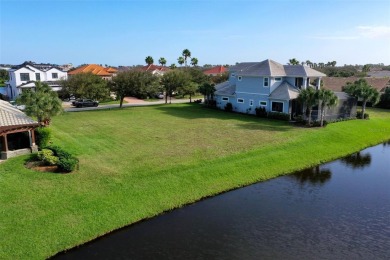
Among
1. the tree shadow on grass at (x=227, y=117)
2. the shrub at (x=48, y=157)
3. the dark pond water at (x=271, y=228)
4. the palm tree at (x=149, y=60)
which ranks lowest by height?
the dark pond water at (x=271, y=228)

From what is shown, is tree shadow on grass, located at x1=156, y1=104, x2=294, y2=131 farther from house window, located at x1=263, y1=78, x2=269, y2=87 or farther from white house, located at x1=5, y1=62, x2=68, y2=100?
white house, located at x1=5, y1=62, x2=68, y2=100

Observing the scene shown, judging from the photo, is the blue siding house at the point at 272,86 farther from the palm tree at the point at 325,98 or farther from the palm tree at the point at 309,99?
the palm tree at the point at 325,98

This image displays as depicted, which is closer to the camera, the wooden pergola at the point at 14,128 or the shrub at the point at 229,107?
the wooden pergola at the point at 14,128

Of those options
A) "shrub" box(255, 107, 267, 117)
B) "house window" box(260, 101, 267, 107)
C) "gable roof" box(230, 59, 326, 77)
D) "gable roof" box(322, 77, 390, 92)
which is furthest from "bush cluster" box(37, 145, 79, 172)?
"gable roof" box(322, 77, 390, 92)

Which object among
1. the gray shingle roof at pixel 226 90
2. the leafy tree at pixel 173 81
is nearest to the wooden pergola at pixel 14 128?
the gray shingle roof at pixel 226 90

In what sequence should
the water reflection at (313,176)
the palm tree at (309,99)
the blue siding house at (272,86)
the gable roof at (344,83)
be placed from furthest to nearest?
the gable roof at (344,83)
the blue siding house at (272,86)
the palm tree at (309,99)
the water reflection at (313,176)

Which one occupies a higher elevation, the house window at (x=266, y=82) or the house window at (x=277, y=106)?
the house window at (x=266, y=82)

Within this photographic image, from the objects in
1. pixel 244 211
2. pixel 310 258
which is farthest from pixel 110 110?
pixel 310 258
